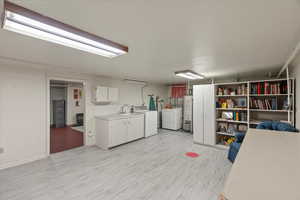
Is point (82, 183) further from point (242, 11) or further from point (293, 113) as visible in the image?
point (293, 113)

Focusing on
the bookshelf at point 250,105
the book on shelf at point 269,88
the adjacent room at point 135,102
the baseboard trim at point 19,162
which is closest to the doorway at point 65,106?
the adjacent room at point 135,102

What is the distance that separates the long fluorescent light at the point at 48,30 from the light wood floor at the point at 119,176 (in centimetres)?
214

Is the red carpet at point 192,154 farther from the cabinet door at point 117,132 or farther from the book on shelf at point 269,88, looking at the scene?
the book on shelf at point 269,88

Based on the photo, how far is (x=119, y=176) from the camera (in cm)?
246

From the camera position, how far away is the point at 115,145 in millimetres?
3928

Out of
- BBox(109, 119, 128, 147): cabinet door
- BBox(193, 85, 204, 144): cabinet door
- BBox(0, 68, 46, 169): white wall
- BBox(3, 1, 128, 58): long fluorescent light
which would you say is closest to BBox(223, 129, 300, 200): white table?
BBox(3, 1, 128, 58): long fluorescent light

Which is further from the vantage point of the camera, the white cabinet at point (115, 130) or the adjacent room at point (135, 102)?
the white cabinet at point (115, 130)

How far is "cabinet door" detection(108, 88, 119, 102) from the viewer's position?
4.28 m

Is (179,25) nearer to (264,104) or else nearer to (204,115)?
(204,115)

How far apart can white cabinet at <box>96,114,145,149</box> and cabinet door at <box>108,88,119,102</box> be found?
1.94 feet

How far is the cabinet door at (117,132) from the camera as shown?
379 cm

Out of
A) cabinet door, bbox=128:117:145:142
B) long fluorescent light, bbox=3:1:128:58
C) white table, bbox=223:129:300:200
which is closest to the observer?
white table, bbox=223:129:300:200

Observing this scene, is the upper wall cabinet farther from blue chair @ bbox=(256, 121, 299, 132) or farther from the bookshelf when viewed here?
blue chair @ bbox=(256, 121, 299, 132)

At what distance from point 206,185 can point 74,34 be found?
2853 mm
